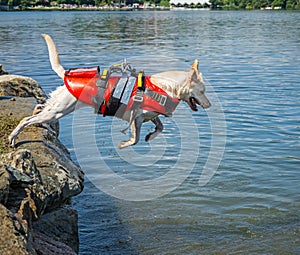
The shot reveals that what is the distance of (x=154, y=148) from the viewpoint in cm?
1257

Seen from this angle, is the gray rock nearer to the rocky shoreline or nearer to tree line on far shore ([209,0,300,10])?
the rocky shoreline

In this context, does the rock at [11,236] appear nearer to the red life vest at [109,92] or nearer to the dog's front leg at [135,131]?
the dog's front leg at [135,131]

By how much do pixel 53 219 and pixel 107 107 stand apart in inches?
68.2

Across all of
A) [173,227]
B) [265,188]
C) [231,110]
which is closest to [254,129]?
[231,110]

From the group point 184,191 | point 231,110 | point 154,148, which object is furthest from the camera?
point 231,110

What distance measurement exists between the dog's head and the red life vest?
23 centimetres

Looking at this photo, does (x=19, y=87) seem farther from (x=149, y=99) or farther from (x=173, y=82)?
(x=173, y=82)

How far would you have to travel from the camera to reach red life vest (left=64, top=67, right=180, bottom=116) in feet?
24.9

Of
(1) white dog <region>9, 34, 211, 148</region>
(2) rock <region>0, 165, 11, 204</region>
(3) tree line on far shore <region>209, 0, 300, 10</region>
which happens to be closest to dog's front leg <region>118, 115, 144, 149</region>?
(1) white dog <region>9, 34, 211, 148</region>

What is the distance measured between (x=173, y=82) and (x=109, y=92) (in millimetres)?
925

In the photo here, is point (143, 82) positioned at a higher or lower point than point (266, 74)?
higher

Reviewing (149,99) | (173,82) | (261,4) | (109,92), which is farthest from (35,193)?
(261,4)

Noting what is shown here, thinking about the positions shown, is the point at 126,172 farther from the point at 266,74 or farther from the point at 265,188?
the point at 266,74

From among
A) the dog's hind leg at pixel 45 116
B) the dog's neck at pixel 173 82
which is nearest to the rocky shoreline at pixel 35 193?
the dog's hind leg at pixel 45 116
